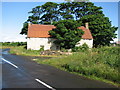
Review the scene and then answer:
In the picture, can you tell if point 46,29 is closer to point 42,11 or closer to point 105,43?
point 105,43

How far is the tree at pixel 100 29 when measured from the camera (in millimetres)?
46094

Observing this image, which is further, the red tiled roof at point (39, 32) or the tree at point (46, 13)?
the tree at point (46, 13)

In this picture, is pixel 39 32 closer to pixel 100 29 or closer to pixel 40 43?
pixel 40 43

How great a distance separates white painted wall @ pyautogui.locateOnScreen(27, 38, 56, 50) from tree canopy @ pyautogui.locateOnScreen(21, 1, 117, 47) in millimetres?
5855

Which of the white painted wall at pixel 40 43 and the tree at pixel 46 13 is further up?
the tree at pixel 46 13

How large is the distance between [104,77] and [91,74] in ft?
3.92

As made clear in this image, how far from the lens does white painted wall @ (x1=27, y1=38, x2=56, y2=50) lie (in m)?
40.6

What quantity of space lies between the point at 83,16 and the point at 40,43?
59.2 feet

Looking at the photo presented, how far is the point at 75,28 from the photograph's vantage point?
3903 centimetres

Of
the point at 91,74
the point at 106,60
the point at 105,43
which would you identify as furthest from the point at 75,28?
the point at 91,74

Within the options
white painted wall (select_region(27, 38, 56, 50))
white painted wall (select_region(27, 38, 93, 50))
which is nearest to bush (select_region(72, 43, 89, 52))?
white painted wall (select_region(27, 38, 93, 50))

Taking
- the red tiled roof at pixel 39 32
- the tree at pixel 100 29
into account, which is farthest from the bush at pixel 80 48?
the tree at pixel 100 29

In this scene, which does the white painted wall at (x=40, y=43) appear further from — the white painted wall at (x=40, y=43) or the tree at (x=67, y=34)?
the tree at (x=67, y=34)

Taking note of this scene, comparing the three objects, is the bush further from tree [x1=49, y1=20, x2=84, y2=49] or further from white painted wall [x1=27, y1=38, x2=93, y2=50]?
white painted wall [x1=27, y1=38, x2=93, y2=50]
